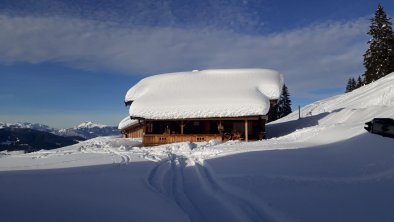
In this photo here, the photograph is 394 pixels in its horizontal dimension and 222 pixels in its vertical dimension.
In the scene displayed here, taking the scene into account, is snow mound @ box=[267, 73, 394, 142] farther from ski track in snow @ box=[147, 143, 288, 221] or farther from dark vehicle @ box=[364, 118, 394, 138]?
ski track in snow @ box=[147, 143, 288, 221]

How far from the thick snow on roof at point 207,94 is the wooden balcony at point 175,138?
1749 mm

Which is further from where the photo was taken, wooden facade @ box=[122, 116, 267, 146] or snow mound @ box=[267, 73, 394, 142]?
wooden facade @ box=[122, 116, 267, 146]

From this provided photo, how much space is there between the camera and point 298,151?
A: 1491 centimetres

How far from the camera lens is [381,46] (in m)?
42.4

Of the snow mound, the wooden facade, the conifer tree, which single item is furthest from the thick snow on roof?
the conifer tree

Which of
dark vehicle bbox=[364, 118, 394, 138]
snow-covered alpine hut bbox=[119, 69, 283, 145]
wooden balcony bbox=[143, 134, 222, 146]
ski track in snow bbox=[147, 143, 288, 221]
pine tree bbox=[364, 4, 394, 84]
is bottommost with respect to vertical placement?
ski track in snow bbox=[147, 143, 288, 221]

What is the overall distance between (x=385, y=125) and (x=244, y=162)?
698cm

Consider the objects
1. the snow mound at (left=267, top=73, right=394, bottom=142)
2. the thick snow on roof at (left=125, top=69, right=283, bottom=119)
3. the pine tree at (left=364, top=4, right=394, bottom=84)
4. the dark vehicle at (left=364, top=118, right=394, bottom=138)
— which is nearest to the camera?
the dark vehicle at (left=364, top=118, right=394, bottom=138)

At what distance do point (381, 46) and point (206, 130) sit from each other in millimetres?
25781

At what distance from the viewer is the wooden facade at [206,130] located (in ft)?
96.2

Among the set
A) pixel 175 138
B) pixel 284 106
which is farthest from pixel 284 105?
pixel 175 138

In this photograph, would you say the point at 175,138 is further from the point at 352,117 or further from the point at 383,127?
the point at 383,127

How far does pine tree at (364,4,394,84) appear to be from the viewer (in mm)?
42031

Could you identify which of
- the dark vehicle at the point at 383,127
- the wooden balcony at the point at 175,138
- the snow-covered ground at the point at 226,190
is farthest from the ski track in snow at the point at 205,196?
the wooden balcony at the point at 175,138
